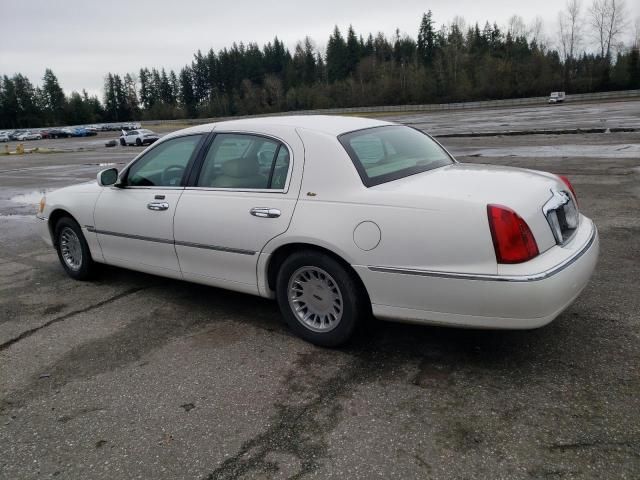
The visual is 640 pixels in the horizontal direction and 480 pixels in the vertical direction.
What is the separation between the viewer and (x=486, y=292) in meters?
3.02

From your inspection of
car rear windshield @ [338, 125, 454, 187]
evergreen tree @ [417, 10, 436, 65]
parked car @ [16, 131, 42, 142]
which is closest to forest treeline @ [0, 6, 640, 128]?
evergreen tree @ [417, 10, 436, 65]

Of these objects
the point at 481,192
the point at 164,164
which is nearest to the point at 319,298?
the point at 481,192

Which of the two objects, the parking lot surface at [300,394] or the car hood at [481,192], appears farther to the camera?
the car hood at [481,192]

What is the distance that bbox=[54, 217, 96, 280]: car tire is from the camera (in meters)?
5.46

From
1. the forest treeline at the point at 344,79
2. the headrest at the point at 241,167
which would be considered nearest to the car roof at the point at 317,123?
the headrest at the point at 241,167

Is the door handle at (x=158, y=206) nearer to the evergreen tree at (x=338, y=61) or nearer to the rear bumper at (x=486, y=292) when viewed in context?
the rear bumper at (x=486, y=292)

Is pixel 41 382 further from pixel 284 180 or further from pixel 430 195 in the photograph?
pixel 430 195

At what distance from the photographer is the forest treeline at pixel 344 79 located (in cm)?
7288

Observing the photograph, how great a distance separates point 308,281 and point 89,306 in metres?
2.38

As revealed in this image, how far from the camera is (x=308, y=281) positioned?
12.3 feet

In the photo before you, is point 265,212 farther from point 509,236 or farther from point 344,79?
point 344,79

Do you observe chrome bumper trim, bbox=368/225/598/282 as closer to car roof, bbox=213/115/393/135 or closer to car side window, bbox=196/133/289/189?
car side window, bbox=196/133/289/189

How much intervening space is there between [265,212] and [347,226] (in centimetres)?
69

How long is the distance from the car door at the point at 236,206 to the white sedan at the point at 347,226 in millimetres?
10
